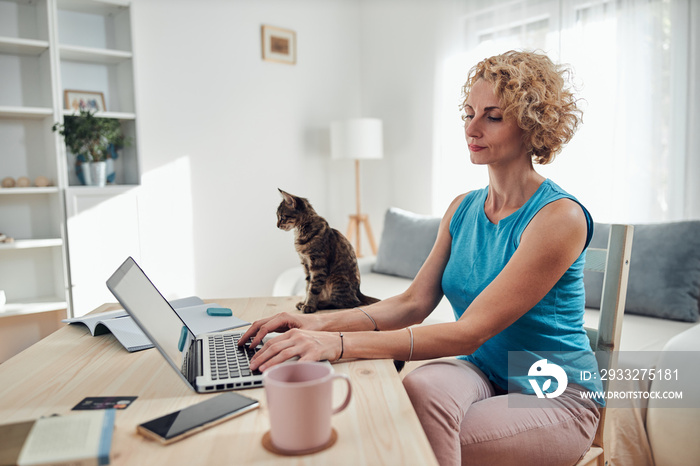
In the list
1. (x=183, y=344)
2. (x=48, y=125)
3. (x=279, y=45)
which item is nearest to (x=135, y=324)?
(x=183, y=344)

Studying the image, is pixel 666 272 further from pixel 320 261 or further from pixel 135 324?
pixel 135 324

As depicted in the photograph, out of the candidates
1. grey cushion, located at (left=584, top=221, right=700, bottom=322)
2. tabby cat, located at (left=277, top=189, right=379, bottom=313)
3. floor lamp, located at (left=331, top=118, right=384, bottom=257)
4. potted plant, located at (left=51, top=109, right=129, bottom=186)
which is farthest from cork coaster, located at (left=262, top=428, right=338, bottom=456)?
floor lamp, located at (left=331, top=118, right=384, bottom=257)

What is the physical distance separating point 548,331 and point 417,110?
3.04 meters

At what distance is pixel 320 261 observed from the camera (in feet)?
4.35

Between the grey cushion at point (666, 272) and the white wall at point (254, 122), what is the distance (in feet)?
6.04

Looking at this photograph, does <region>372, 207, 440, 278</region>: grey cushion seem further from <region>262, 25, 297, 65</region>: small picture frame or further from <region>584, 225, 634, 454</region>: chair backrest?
<region>584, 225, 634, 454</region>: chair backrest

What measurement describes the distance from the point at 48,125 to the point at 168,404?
8.57 feet

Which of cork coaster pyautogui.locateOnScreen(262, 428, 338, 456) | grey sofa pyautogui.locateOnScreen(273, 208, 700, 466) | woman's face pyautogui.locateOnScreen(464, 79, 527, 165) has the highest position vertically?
woman's face pyautogui.locateOnScreen(464, 79, 527, 165)

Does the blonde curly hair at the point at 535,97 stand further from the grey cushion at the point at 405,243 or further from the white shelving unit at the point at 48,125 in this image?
the white shelving unit at the point at 48,125

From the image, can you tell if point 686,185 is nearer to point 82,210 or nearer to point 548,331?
point 548,331

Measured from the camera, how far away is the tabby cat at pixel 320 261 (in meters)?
1.31

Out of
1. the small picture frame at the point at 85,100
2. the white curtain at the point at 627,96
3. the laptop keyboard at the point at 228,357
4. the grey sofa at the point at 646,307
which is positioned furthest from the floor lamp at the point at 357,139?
the laptop keyboard at the point at 228,357

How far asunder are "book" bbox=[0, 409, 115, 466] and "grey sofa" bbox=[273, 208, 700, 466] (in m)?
1.03

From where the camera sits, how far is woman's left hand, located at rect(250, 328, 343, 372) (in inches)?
33.2
